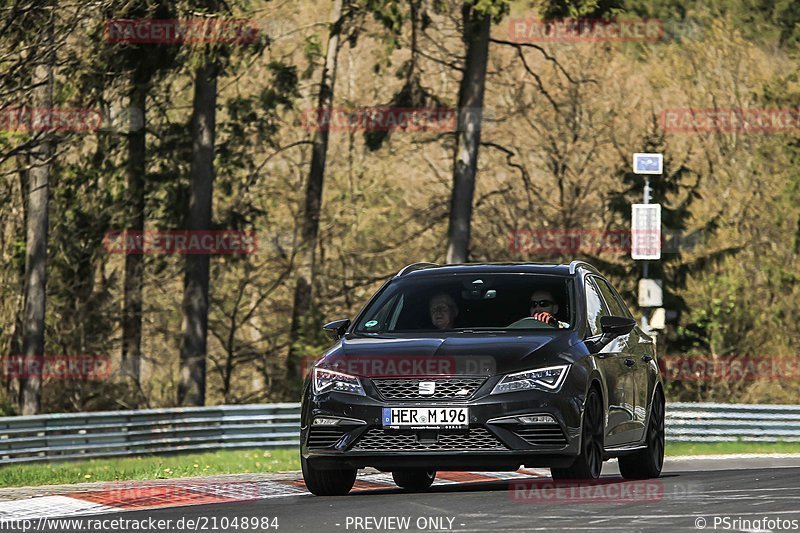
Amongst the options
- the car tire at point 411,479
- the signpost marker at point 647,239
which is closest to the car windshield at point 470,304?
the car tire at point 411,479

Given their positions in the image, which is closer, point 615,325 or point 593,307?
point 615,325

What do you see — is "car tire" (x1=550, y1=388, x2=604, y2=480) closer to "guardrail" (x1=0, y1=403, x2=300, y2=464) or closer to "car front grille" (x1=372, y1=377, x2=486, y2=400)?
"car front grille" (x1=372, y1=377, x2=486, y2=400)

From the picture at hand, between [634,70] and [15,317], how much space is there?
72.0 ft

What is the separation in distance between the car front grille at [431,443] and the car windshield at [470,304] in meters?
1.27

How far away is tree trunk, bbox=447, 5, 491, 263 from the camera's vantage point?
33.2 m

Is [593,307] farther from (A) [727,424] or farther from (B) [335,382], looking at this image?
(A) [727,424]

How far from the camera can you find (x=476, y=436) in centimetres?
1140

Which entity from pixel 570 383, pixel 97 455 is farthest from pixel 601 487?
pixel 97 455

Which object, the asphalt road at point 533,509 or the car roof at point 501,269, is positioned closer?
the asphalt road at point 533,509

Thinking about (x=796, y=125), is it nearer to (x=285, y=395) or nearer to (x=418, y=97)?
(x=418, y=97)

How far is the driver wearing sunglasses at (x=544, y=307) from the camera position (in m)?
12.6

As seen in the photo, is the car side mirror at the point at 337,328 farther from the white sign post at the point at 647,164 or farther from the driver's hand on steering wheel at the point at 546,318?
the white sign post at the point at 647,164

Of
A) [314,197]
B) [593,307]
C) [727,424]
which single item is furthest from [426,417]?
[314,197]

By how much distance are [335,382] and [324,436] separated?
15.5 inches
